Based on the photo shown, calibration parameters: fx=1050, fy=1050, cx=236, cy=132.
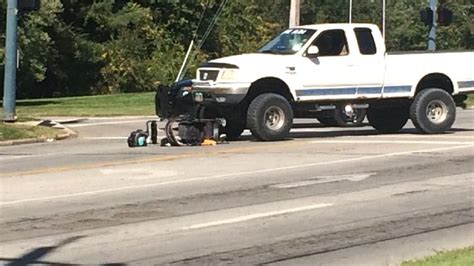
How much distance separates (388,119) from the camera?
2180cm

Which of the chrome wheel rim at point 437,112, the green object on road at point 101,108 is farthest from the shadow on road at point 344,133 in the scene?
the green object on road at point 101,108

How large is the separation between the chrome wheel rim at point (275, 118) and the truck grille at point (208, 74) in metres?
1.25

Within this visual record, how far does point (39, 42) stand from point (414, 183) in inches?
1252

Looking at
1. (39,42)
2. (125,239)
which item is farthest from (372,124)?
(39,42)

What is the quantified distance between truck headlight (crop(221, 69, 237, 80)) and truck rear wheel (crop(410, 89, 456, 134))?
12.3 feet

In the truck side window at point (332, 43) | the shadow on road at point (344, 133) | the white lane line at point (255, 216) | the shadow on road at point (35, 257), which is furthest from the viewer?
the shadow on road at point (344, 133)

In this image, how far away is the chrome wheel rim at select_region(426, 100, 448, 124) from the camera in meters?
20.7

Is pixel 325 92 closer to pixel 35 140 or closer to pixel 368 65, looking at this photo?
pixel 368 65

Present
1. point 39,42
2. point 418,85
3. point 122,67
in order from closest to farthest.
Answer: point 418,85
point 39,42
point 122,67

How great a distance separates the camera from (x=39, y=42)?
43562 millimetres

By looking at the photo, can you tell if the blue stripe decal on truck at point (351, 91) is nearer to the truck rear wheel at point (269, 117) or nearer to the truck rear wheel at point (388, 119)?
the truck rear wheel at point (269, 117)

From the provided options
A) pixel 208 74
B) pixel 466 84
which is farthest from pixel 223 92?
pixel 466 84

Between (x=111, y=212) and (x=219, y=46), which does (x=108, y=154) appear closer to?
(x=111, y=212)

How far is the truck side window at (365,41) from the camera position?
67.2 ft
